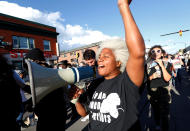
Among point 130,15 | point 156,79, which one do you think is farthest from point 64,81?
point 156,79

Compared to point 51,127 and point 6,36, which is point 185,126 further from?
point 6,36

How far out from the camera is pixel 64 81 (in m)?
1.11

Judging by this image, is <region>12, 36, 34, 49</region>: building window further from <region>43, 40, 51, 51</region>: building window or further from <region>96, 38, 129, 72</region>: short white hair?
<region>96, 38, 129, 72</region>: short white hair

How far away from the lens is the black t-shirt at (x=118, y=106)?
1.00 meters

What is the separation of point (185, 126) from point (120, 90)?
3.11m

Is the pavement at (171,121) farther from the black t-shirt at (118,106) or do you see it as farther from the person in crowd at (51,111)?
the black t-shirt at (118,106)

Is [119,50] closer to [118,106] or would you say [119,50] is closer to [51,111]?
[118,106]

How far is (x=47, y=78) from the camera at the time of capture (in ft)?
3.36

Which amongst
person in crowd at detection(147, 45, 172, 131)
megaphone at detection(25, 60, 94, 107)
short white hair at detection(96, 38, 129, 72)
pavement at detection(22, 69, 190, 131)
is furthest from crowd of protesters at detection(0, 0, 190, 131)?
pavement at detection(22, 69, 190, 131)

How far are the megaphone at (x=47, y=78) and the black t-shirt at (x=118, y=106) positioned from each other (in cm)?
31

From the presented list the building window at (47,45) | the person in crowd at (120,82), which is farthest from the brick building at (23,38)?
the person in crowd at (120,82)

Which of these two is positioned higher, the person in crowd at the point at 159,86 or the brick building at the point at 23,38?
the brick building at the point at 23,38

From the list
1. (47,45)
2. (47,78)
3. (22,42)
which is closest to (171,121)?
(47,78)

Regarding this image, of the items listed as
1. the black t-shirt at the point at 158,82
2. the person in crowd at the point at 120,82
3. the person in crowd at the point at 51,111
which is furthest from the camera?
the black t-shirt at the point at 158,82
